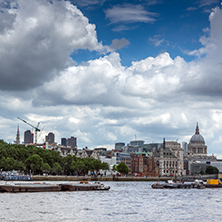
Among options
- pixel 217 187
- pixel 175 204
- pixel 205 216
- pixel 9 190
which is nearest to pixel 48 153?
pixel 217 187

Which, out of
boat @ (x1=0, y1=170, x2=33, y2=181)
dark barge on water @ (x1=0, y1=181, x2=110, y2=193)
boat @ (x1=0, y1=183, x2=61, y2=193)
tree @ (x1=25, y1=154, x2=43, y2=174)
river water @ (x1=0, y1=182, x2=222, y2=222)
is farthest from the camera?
tree @ (x1=25, y1=154, x2=43, y2=174)

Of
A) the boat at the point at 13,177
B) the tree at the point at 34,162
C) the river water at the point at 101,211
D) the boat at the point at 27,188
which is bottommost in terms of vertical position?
the river water at the point at 101,211

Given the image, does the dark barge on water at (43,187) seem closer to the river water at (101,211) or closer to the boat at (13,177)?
the river water at (101,211)

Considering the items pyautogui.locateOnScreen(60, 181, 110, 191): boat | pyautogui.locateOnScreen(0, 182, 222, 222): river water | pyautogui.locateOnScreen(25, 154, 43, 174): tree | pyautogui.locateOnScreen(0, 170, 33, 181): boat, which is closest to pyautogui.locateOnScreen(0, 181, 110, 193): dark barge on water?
pyautogui.locateOnScreen(60, 181, 110, 191): boat

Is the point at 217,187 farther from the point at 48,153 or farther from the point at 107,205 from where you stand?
the point at 107,205

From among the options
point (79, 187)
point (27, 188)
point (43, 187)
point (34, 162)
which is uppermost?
point (34, 162)

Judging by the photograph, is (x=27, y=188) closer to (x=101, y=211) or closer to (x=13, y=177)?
(x=101, y=211)

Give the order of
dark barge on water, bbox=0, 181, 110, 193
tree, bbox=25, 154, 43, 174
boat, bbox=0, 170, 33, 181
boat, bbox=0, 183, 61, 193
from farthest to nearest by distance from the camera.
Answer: tree, bbox=25, 154, 43, 174, boat, bbox=0, 170, 33, 181, dark barge on water, bbox=0, 181, 110, 193, boat, bbox=0, 183, 61, 193

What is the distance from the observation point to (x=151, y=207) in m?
81.8

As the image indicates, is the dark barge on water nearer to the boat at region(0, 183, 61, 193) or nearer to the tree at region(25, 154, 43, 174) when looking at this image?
the boat at region(0, 183, 61, 193)

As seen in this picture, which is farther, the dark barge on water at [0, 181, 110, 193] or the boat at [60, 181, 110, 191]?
the boat at [60, 181, 110, 191]

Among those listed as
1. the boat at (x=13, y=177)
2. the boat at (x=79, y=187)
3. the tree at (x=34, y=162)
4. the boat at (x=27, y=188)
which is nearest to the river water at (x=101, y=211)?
the boat at (x=27, y=188)

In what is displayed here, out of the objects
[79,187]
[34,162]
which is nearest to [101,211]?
[79,187]

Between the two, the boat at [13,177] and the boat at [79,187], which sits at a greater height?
the boat at [13,177]
